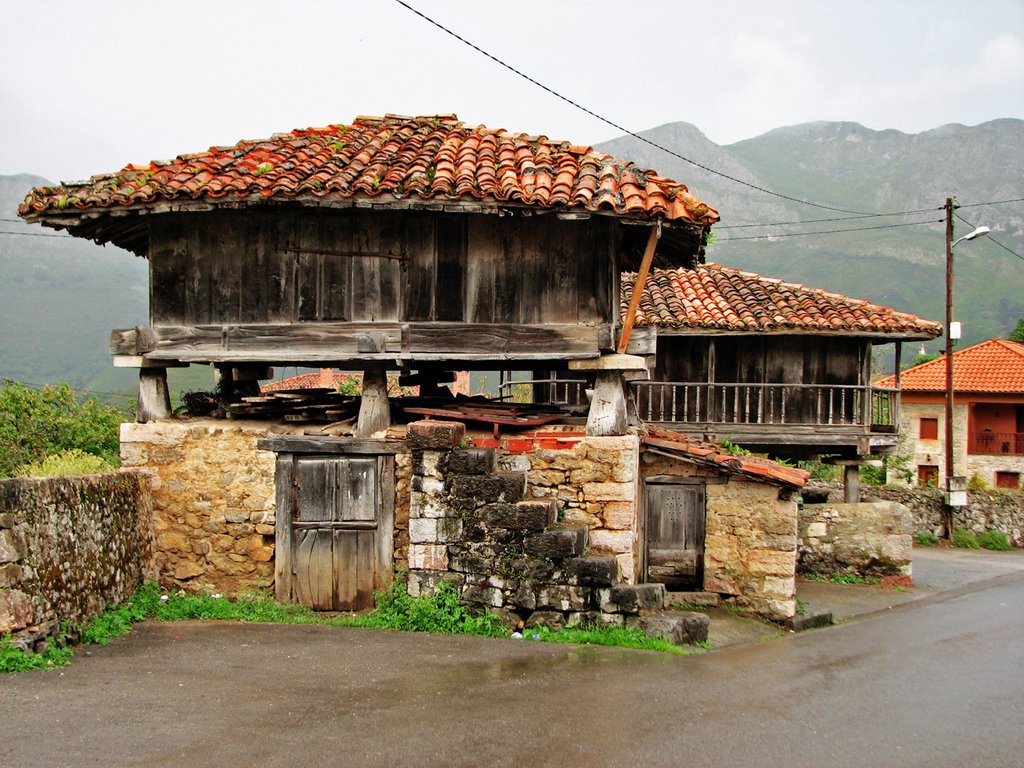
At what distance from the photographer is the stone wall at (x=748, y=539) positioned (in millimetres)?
10156

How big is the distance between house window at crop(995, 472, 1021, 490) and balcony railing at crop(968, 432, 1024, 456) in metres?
0.81

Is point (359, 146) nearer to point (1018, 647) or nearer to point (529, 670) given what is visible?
point (529, 670)

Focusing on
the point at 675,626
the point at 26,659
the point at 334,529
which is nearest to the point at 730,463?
the point at 675,626

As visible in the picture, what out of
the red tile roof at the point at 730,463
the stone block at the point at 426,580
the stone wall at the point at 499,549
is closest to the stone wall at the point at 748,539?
the red tile roof at the point at 730,463

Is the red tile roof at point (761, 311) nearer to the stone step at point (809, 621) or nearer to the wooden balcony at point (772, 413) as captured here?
the wooden balcony at point (772, 413)

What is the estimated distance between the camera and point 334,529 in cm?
816

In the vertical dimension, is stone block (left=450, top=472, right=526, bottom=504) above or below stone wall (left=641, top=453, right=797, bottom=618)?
above

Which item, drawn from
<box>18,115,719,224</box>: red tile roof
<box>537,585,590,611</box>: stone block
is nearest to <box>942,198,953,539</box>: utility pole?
<box>18,115,719,224</box>: red tile roof

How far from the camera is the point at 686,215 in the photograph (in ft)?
25.1

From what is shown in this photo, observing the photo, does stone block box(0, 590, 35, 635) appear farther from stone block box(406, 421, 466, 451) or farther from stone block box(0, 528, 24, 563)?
stone block box(406, 421, 466, 451)

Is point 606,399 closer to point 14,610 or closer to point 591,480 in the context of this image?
point 591,480

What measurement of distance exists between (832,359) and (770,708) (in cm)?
994

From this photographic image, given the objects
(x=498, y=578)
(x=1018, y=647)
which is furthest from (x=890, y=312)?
(x=498, y=578)

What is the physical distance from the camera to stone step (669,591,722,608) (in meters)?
10.4
